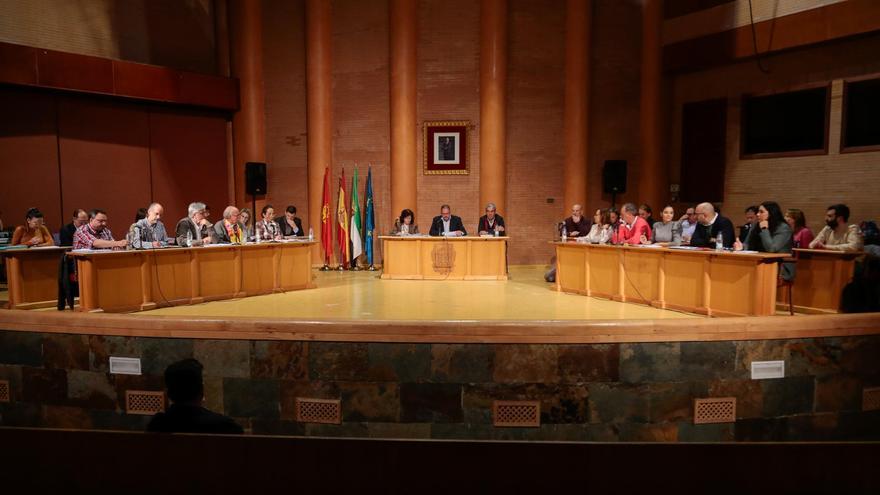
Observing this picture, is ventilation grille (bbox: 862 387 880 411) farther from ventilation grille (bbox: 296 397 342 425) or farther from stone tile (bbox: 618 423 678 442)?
ventilation grille (bbox: 296 397 342 425)

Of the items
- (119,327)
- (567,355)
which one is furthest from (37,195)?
(567,355)

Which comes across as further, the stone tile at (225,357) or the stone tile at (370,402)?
the stone tile at (225,357)

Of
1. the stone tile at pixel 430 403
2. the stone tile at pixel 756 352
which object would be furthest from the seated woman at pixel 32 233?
the stone tile at pixel 756 352

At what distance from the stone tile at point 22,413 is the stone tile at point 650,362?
5.23 metres

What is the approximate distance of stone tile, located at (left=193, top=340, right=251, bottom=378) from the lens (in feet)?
15.9

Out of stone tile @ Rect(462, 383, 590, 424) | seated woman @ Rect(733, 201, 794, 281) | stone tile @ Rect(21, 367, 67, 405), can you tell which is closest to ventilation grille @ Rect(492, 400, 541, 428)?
stone tile @ Rect(462, 383, 590, 424)

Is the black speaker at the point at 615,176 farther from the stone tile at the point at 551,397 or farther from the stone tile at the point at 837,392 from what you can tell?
the stone tile at the point at 551,397

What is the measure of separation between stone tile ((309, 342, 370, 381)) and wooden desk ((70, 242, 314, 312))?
134 inches

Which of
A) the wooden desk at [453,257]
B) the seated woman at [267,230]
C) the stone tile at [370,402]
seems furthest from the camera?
the wooden desk at [453,257]

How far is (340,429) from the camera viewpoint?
4734 mm

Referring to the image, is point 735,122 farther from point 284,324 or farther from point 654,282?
point 284,324

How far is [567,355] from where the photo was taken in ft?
15.4

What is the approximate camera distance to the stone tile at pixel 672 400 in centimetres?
471

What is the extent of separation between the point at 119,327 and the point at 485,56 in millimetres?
9178
